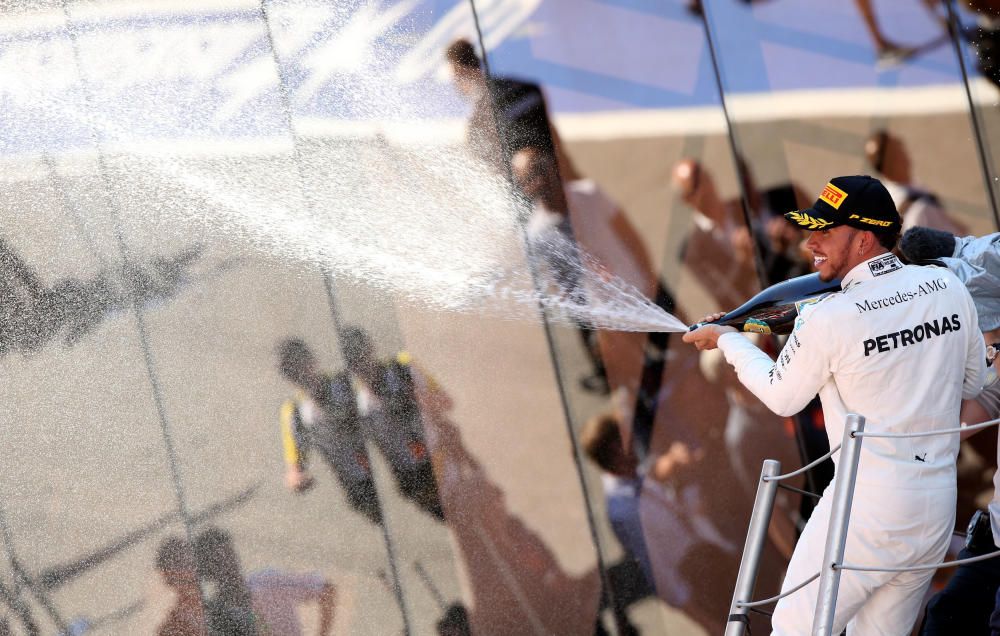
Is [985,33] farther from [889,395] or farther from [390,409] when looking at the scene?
[390,409]

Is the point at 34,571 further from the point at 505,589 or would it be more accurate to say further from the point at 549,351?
the point at 549,351

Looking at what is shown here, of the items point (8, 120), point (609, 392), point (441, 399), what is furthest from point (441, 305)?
point (8, 120)

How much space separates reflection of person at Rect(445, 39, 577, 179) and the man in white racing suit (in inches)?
65.8

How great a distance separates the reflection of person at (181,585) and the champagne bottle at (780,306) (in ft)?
7.16

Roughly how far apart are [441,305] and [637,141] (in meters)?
1.21

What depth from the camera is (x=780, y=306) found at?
383 centimetres

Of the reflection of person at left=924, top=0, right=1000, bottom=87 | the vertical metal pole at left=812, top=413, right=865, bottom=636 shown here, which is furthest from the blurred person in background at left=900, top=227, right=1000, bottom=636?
the reflection of person at left=924, top=0, right=1000, bottom=87

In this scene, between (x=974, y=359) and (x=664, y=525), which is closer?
(x=974, y=359)

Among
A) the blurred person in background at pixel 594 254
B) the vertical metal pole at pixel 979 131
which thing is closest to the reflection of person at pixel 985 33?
the vertical metal pole at pixel 979 131

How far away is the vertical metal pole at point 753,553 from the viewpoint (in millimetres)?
3273

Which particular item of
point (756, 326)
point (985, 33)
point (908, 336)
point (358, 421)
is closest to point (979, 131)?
point (985, 33)

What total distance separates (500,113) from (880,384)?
217 cm

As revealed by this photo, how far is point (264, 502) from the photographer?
4.09m

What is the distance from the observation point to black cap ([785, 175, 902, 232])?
3109 mm
